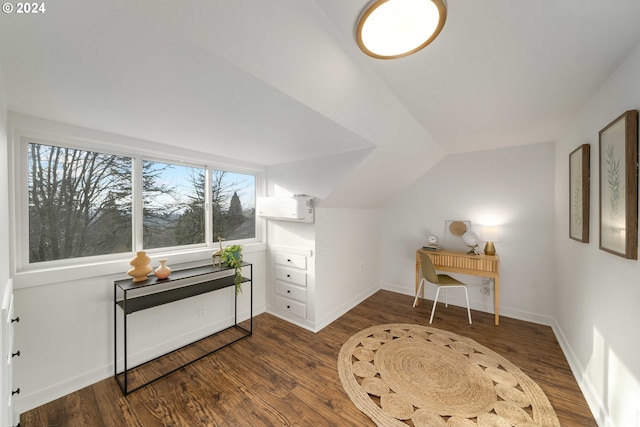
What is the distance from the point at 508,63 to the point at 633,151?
0.80m

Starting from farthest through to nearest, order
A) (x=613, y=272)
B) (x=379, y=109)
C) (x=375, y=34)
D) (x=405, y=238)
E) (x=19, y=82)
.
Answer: (x=405, y=238)
(x=379, y=109)
(x=613, y=272)
(x=19, y=82)
(x=375, y=34)

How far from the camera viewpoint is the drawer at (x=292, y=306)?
2953mm

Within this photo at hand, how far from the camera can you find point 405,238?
4.02m

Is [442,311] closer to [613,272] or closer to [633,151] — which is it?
[613,272]

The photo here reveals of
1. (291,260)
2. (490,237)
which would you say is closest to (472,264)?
(490,237)

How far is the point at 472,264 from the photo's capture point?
311 centimetres

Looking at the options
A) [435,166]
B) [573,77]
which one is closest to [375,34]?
[573,77]

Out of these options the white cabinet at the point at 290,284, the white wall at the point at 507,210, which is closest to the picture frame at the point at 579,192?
the white wall at the point at 507,210

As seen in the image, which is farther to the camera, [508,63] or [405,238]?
[405,238]

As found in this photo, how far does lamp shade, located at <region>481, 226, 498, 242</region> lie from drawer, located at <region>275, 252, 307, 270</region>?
2.44 m

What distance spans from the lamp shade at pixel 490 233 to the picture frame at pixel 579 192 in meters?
0.89

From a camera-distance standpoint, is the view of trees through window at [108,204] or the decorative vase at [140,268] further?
the decorative vase at [140,268]

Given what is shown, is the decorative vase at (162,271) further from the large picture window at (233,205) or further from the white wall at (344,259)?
the white wall at (344,259)

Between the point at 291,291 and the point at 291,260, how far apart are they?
0.41m
